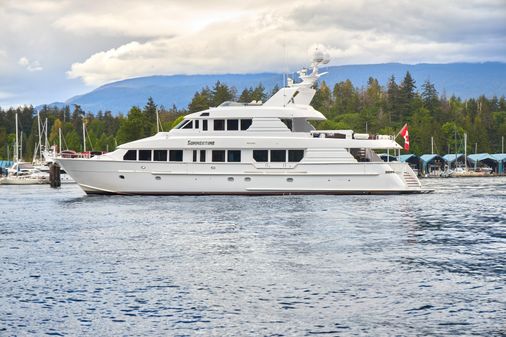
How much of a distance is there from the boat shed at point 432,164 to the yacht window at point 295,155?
68.3 metres

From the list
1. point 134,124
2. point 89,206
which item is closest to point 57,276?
point 89,206

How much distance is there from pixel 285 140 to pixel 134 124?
5231 cm

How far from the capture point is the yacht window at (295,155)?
42719 millimetres

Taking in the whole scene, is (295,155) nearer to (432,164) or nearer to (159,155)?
(159,155)

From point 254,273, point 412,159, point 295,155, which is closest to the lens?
point 254,273

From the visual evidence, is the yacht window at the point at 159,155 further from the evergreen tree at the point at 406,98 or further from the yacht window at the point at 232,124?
the evergreen tree at the point at 406,98

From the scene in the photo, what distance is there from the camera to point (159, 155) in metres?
43.0

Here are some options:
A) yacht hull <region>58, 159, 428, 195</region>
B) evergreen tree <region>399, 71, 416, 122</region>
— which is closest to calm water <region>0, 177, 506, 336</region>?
yacht hull <region>58, 159, 428, 195</region>

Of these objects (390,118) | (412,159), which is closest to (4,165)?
(390,118)

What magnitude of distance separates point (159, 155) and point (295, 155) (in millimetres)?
8336

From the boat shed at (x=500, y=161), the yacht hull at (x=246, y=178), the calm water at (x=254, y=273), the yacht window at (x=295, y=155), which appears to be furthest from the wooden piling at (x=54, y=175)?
the boat shed at (x=500, y=161)

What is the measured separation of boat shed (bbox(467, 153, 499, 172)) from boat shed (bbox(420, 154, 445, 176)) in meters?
4.86

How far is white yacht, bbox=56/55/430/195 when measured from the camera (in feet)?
140

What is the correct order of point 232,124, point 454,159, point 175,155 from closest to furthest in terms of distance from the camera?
point 175,155 → point 232,124 → point 454,159
